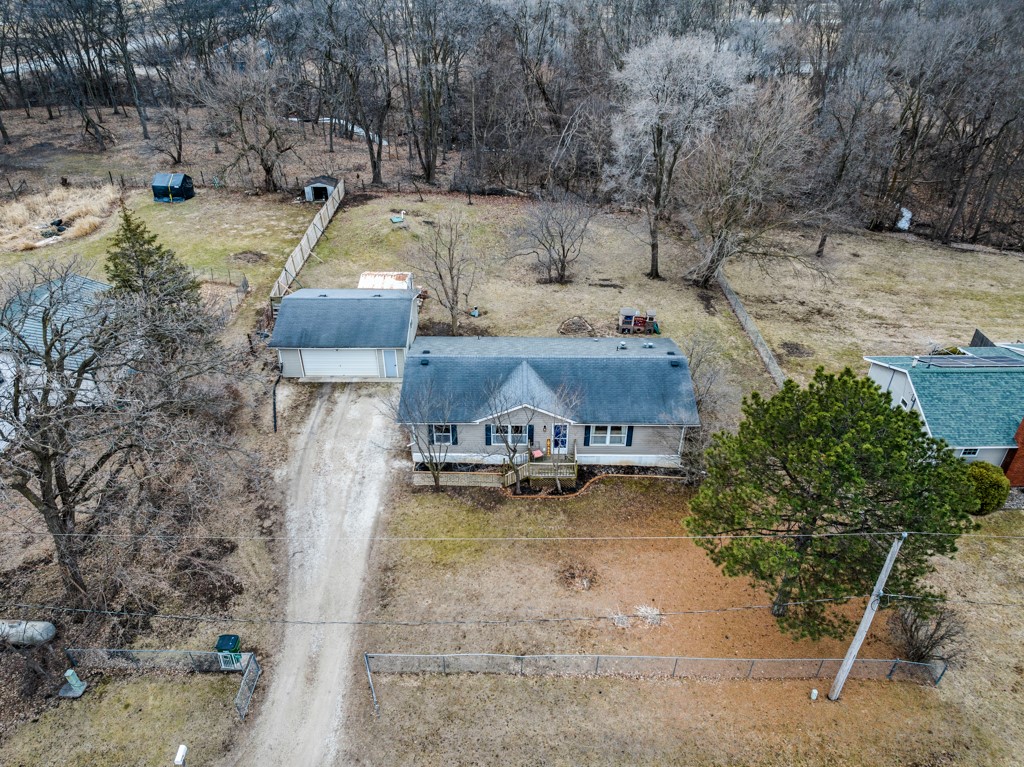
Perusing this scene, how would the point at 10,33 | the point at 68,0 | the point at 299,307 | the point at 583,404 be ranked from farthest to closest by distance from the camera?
the point at 10,33, the point at 68,0, the point at 299,307, the point at 583,404

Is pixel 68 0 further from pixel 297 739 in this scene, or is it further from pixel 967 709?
Answer: pixel 967 709

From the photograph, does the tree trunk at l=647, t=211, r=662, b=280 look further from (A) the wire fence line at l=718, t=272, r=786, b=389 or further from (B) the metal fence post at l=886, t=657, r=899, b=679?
(B) the metal fence post at l=886, t=657, r=899, b=679

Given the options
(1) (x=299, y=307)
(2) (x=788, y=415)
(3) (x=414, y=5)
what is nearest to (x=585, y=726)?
(2) (x=788, y=415)

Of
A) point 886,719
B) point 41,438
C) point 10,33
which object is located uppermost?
point 10,33

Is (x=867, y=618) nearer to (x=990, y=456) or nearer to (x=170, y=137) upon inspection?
(x=990, y=456)

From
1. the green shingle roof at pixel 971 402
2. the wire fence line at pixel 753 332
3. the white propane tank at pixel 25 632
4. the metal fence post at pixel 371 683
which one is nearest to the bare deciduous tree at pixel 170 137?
the wire fence line at pixel 753 332

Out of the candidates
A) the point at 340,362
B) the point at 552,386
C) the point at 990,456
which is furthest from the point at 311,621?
the point at 990,456
